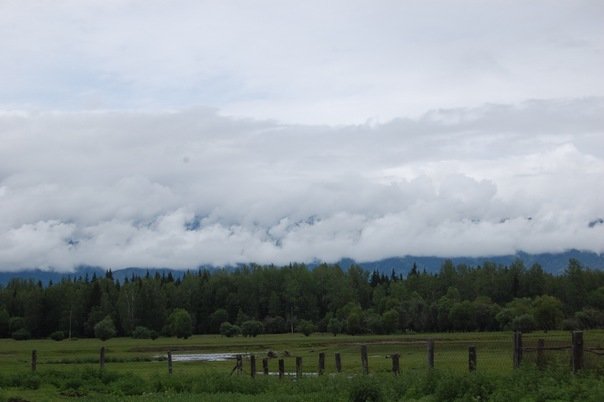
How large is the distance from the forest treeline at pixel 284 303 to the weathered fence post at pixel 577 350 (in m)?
122

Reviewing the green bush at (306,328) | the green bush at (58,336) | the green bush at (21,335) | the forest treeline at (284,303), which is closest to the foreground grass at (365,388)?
the forest treeline at (284,303)

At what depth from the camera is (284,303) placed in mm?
198500

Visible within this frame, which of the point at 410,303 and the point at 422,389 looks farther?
the point at 410,303

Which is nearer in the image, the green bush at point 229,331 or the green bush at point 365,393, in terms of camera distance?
the green bush at point 365,393

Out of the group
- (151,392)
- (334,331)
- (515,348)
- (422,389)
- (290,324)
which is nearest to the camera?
(422,389)

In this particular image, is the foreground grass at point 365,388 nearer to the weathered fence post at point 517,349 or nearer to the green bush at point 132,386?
the green bush at point 132,386

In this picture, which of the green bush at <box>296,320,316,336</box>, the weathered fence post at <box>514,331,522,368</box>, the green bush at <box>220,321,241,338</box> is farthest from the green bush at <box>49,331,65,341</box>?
the weathered fence post at <box>514,331,522,368</box>

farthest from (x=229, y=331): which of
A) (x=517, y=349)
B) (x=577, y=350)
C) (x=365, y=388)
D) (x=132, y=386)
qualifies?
(x=577, y=350)

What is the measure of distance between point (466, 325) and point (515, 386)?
125400 mm

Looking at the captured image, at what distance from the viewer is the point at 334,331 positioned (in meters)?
156

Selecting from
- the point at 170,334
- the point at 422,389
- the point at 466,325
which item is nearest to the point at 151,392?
the point at 422,389

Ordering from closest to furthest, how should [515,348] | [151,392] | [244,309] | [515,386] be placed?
1. [515,386]
2. [515,348]
3. [151,392]
4. [244,309]

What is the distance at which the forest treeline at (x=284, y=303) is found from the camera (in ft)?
513

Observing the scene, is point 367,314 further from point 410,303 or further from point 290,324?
point 290,324
